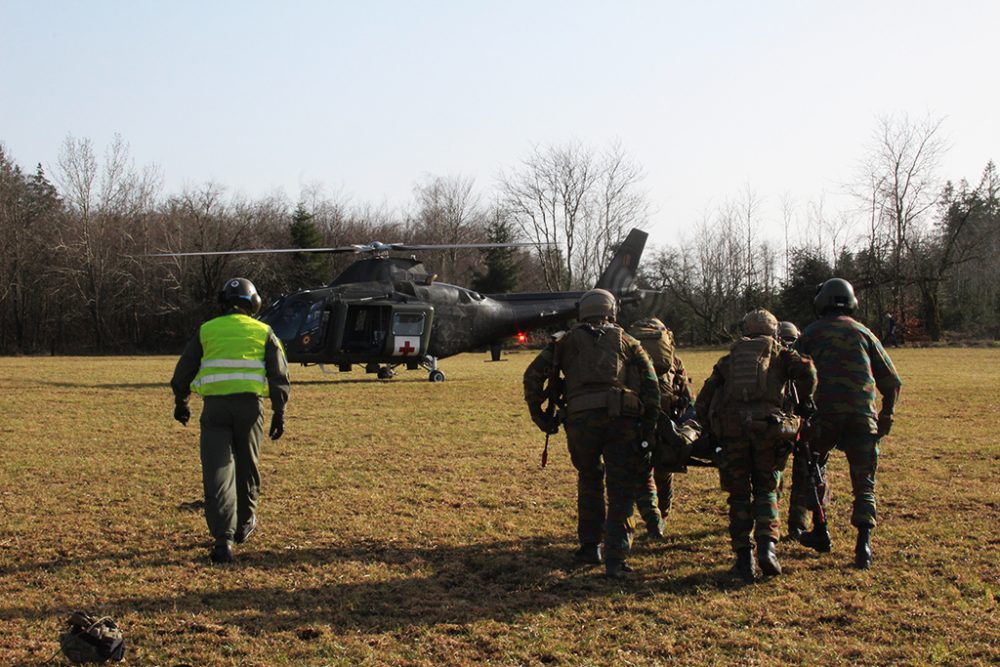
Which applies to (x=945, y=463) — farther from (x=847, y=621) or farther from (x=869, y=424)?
(x=847, y=621)

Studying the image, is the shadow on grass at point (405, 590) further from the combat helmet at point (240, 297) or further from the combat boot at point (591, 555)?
the combat helmet at point (240, 297)

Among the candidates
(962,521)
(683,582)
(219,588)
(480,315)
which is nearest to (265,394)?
(219,588)

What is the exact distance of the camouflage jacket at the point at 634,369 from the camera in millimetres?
6008

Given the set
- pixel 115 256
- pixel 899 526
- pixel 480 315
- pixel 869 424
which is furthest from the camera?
pixel 115 256

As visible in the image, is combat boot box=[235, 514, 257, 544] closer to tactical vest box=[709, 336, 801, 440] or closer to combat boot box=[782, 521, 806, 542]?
tactical vest box=[709, 336, 801, 440]

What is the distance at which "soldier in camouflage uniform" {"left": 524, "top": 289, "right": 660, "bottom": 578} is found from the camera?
593 centimetres

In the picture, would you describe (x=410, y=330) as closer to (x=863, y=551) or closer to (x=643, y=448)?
(x=643, y=448)

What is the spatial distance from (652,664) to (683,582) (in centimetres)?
145

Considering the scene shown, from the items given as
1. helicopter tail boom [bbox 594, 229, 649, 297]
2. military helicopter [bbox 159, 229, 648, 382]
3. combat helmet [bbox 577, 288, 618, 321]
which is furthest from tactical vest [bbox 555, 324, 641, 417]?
helicopter tail boom [bbox 594, 229, 649, 297]

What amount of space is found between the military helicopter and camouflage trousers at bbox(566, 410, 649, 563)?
12.2 m

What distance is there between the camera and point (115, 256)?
53312 mm

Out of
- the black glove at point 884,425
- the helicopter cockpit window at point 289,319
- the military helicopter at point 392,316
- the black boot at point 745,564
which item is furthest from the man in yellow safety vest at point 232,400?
the helicopter cockpit window at point 289,319

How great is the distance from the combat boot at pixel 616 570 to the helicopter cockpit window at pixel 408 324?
14787 millimetres

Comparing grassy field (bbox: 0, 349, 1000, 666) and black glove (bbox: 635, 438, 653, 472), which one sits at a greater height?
black glove (bbox: 635, 438, 653, 472)
